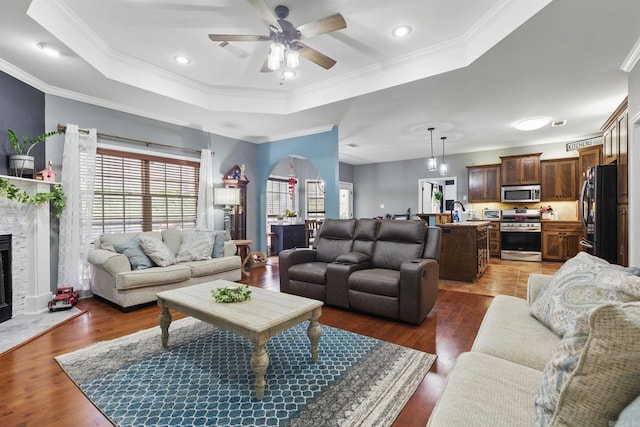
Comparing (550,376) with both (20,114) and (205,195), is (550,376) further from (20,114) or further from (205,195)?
(205,195)

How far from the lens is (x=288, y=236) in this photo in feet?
25.0

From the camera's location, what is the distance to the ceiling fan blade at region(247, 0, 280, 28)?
219cm

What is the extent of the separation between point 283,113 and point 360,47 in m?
1.72

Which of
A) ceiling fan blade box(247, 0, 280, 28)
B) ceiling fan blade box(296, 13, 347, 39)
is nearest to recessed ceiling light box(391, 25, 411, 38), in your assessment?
ceiling fan blade box(296, 13, 347, 39)

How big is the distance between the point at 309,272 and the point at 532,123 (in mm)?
4681

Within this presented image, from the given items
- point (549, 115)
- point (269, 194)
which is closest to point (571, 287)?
point (549, 115)

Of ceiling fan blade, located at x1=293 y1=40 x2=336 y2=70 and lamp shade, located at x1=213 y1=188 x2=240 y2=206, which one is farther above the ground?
ceiling fan blade, located at x1=293 y1=40 x2=336 y2=70

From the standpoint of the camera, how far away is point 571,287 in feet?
4.95

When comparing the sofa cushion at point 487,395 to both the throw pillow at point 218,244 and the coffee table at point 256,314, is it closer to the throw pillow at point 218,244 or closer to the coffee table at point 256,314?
the coffee table at point 256,314

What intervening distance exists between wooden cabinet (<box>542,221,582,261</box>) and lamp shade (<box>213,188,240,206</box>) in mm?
6595

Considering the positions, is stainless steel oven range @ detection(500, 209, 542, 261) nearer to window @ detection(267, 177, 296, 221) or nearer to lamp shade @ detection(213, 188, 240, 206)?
window @ detection(267, 177, 296, 221)

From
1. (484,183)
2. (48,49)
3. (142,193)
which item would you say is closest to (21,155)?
(48,49)

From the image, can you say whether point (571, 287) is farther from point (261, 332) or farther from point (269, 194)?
point (269, 194)

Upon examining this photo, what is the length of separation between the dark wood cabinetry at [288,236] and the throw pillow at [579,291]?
613 centimetres
